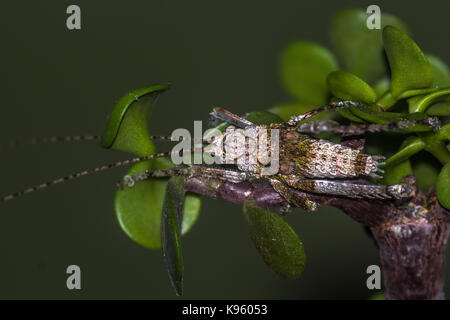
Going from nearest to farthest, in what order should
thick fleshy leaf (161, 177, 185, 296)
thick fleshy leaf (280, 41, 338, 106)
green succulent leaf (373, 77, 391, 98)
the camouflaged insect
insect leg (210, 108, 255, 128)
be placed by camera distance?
thick fleshy leaf (161, 177, 185, 296) < the camouflaged insect < insect leg (210, 108, 255, 128) < green succulent leaf (373, 77, 391, 98) < thick fleshy leaf (280, 41, 338, 106)

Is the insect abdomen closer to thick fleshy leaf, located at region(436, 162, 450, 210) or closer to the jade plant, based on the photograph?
the jade plant

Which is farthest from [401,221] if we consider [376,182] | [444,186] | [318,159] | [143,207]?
[143,207]

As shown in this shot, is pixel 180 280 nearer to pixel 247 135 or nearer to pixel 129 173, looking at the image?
pixel 129 173

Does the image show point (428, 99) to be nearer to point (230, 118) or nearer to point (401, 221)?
point (401, 221)

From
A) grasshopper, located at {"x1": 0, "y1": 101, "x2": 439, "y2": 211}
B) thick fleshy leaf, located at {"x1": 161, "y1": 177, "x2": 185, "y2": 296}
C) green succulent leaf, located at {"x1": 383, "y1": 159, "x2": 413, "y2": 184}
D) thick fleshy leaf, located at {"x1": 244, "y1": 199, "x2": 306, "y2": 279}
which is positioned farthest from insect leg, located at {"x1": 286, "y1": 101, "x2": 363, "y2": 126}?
thick fleshy leaf, located at {"x1": 161, "y1": 177, "x2": 185, "y2": 296}

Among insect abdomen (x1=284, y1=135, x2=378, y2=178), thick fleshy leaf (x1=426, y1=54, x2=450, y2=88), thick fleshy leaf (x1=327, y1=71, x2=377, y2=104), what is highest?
thick fleshy leaf (x1=426, y1=54, x2=450, y2=88)

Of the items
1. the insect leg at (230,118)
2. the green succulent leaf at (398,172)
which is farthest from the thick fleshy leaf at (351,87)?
the insect leg at (230,118)

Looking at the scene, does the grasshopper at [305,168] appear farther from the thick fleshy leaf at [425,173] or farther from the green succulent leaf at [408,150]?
the thick fleshy leaf at [425,173]

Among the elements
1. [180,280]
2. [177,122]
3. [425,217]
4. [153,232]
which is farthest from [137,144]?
[177,122]
